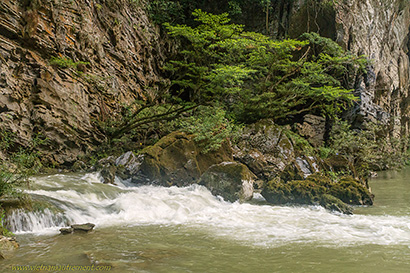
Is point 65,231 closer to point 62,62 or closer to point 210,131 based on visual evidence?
point 210,131

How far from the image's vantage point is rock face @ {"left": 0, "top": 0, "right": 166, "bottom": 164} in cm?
971

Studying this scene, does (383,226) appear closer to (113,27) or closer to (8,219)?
(8,219)

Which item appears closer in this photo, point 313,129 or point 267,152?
point 267,152

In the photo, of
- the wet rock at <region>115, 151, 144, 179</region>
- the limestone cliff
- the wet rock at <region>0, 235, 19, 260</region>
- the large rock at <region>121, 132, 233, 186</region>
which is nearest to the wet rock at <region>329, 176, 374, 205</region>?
the large rock at <region>121, 132, 233, 186</region>

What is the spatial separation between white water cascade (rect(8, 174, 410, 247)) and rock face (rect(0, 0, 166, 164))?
9.52 feet

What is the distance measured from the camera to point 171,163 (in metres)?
9.84

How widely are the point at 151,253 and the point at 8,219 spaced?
260 cm

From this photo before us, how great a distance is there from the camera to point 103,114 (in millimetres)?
13211

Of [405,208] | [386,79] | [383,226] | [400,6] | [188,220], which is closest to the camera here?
[383,226]

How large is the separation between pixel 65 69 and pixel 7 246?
9.14 m

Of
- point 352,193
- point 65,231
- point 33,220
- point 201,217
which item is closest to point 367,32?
point 352,193

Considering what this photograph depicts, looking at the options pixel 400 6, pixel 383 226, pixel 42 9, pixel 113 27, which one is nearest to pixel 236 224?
pixel 383 226

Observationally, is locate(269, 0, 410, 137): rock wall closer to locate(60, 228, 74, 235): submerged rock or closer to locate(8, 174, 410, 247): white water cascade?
locate(8, 174, 410, 247): white water cascade

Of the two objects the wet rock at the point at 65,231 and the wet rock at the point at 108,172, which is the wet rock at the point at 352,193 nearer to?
the wet rock at the point at 108,172
